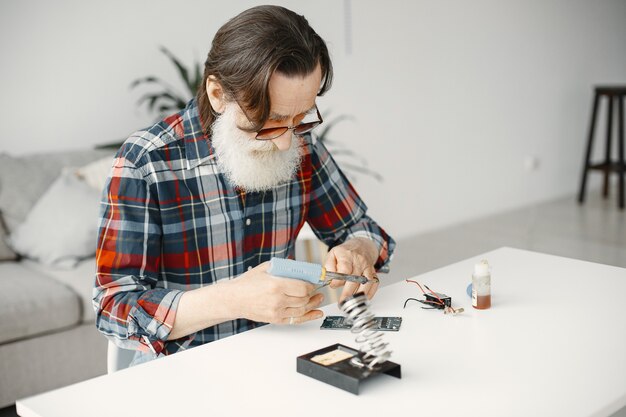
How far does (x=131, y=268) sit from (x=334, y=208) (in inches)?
23.0

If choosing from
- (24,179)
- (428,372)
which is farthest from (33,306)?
(428,372)

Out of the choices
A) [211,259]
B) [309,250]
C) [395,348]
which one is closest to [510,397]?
[395,348]

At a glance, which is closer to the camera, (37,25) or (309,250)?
(37,25)

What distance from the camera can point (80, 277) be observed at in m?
3.06

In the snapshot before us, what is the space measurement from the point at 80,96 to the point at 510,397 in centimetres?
313

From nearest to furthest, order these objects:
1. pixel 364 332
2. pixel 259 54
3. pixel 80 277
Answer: pixel 364 332
pixel 259 54
pixel 80 277

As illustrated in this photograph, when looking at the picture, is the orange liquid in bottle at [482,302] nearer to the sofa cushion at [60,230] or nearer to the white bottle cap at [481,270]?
the white bottle cap at [481,270]

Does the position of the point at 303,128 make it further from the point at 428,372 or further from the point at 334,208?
the point at 428,372

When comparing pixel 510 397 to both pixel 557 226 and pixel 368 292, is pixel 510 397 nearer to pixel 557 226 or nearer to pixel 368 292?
pixel 368 292

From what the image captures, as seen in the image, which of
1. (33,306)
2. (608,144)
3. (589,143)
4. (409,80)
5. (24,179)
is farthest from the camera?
(608,144)

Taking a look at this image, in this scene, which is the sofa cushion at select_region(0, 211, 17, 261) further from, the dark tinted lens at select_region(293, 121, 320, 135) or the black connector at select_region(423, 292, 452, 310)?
the black connector at select_region(423, 292, 452, 310)

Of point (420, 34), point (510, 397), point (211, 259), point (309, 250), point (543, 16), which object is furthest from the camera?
point (543, 16)

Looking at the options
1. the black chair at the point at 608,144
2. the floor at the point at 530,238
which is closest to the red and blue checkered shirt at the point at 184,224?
the floor at the point at 530,238

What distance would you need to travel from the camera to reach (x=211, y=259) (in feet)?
5.58
